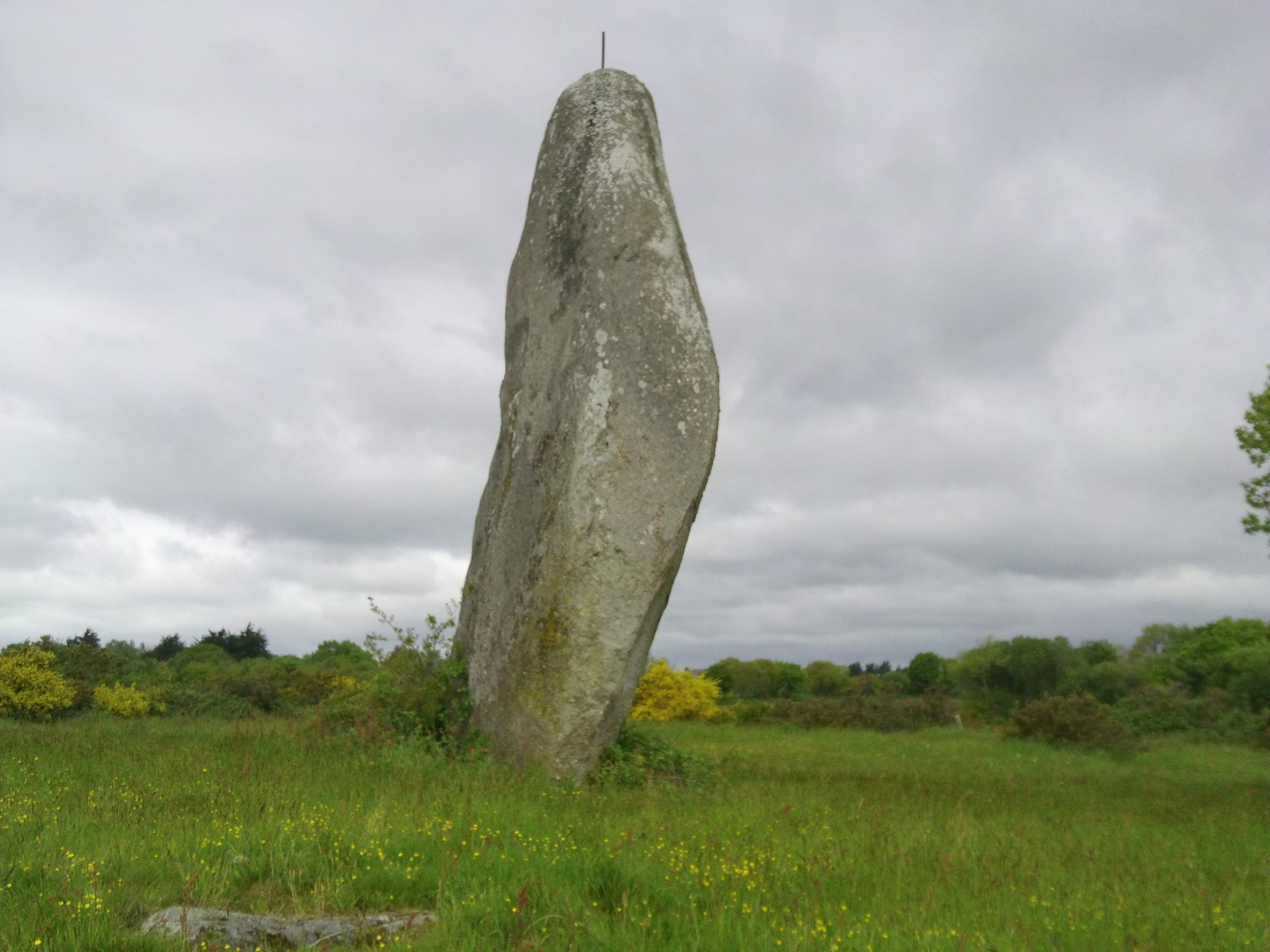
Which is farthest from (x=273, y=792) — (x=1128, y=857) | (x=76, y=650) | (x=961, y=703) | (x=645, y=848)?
(x=961, y=703)

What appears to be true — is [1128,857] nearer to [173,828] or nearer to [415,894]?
[415,894]

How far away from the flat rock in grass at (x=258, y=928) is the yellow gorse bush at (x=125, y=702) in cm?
1575

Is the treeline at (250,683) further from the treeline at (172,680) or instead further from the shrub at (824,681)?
the shrub at (824,681)

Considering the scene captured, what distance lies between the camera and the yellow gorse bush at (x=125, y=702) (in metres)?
18.7

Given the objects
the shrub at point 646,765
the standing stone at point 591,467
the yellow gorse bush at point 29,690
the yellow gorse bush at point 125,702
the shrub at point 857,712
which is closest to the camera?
the standing stone at point 591,467

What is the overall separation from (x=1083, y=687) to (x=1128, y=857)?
94.2 ft

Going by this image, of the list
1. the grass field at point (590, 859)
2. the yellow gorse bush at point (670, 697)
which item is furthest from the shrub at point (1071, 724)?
the grass field at point (590, 859)

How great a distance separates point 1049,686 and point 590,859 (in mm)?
33336

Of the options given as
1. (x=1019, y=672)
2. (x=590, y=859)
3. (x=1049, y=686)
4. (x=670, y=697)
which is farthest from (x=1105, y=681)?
(x=590, y=859)

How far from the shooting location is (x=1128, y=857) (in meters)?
7.72

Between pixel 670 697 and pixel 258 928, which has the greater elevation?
pixel 670 697

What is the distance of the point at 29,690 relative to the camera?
59.3ft

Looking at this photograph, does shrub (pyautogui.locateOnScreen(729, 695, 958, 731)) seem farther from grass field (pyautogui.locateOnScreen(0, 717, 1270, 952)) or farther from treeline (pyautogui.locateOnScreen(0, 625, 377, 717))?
grass field (pyautogui.locateOnScreen(0, 717, 1270, 952))

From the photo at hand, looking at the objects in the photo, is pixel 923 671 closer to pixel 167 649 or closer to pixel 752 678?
pixel 752 678
